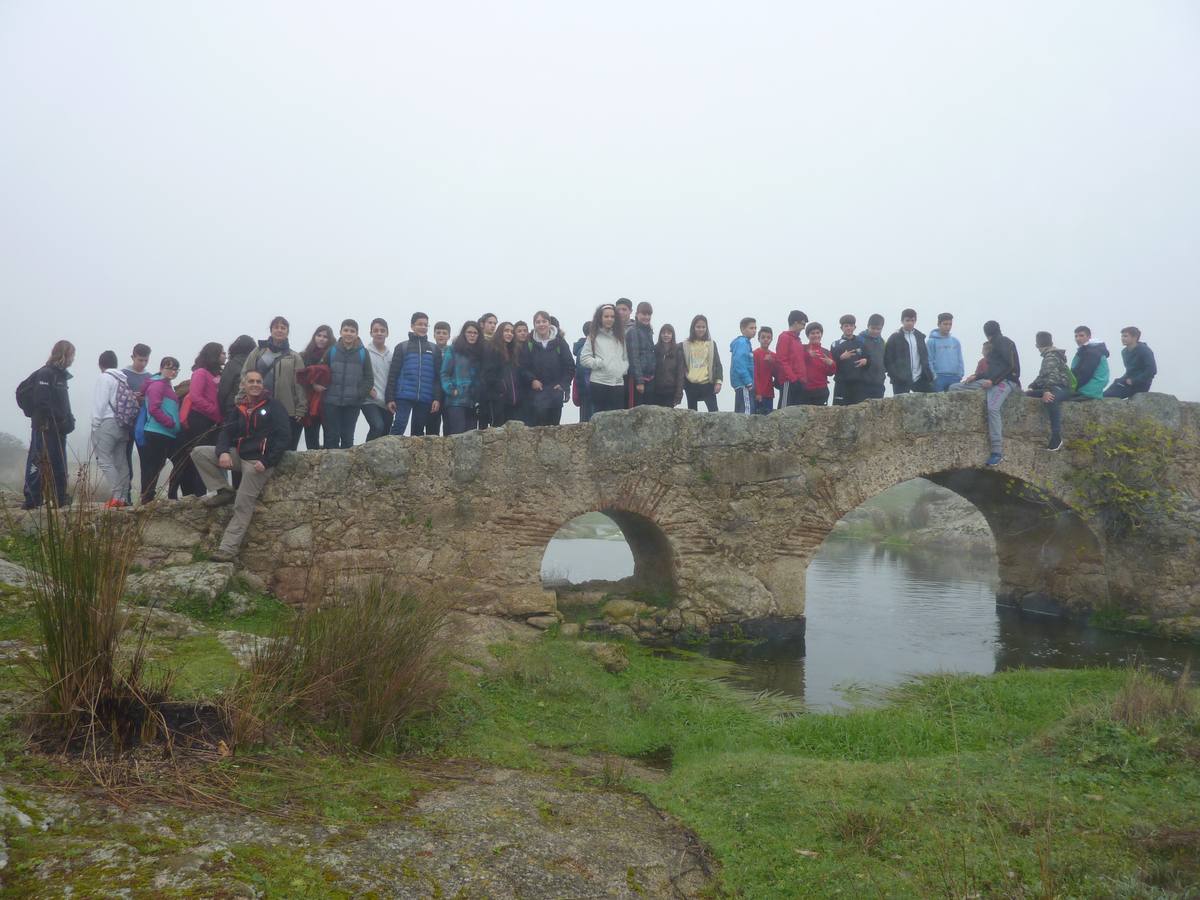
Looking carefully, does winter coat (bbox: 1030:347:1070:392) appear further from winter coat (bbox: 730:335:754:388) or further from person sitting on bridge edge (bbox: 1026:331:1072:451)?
winter coat (bbox: 730:335:754:388)

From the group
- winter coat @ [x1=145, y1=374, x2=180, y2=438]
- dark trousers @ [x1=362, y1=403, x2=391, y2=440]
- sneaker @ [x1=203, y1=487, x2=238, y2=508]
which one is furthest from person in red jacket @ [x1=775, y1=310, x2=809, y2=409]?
winter coat @ [x1=145, y1=374, x2=180, y2=438]

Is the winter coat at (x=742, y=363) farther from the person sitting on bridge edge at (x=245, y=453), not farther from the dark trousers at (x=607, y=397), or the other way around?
the person sitting on bridge edge at (x=245, y=453)

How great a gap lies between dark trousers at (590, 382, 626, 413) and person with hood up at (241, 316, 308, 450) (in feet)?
10.8

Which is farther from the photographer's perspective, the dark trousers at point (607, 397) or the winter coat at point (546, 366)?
the dark trousers at point (607, 397)

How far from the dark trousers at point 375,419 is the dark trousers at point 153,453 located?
188cm

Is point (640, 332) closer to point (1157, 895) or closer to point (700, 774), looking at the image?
point (700, 774)

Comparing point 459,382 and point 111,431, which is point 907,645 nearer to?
point 459,382

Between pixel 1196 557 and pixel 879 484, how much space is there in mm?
4311

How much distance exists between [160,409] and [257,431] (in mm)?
1035

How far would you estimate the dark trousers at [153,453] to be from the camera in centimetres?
741

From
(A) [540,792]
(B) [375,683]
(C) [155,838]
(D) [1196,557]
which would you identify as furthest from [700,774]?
(D) [1196,557]

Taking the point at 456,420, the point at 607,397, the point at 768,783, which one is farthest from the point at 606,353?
the point at 768,783

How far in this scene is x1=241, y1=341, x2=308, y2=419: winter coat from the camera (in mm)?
7652

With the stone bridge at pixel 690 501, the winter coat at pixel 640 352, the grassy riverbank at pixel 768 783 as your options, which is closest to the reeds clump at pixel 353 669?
the grassy riverbank at pixel 768 783
